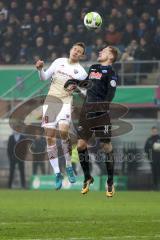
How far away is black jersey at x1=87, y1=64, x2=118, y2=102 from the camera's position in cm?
1462

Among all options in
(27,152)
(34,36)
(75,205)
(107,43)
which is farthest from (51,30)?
(75,205)

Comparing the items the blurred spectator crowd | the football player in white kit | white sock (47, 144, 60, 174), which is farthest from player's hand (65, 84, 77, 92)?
the blurred spectator crowd

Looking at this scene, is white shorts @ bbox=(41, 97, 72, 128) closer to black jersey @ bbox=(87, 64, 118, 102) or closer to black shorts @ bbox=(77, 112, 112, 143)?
black shorts @ bbox=(77, 112, 112, 143)

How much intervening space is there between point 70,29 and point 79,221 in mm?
17682

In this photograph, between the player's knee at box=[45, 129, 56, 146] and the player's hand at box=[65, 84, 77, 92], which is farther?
the player's knee at box=[45, 129, 56, 146]

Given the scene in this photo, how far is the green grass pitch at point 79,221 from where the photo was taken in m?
10.7

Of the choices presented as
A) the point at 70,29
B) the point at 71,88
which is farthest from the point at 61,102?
the point at 70,29

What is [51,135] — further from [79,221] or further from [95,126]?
[79,221]

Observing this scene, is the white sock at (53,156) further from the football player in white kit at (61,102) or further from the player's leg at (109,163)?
the player's leg at (109,163)

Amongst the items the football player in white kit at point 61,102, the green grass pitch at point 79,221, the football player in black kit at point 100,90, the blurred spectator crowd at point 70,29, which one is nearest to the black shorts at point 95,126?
the football player in black kit at point 100,90

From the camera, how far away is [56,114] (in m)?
15.8

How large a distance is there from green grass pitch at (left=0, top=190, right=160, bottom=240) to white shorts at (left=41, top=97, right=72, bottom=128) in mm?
1695

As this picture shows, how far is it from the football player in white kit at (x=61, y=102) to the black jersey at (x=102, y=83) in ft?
1.89

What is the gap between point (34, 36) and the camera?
30.5 metres
